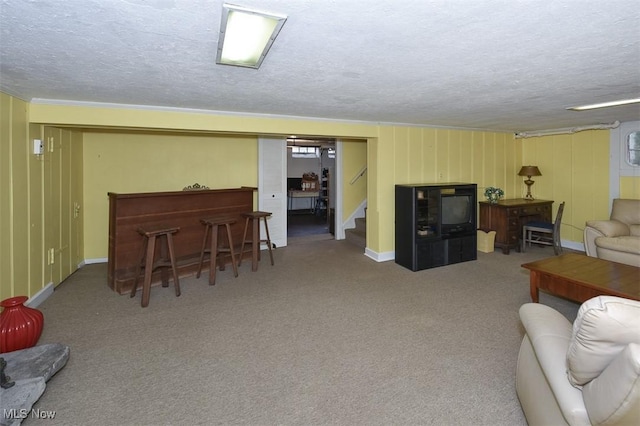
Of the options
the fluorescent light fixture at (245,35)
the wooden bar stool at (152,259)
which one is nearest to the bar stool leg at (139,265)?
the wooden bar stool at (152,259)

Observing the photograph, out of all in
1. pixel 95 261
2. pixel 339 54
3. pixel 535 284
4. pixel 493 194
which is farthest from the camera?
pixel 493 194

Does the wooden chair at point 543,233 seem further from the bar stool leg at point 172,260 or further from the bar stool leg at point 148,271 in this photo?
the bar stool leg at point 148,271

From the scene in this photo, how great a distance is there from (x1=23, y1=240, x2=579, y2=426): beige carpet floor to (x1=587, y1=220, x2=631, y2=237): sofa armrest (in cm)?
127

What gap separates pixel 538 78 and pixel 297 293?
119 inches

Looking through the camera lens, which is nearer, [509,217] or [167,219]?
[167,219]

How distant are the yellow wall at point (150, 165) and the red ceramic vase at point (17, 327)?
2766 mm

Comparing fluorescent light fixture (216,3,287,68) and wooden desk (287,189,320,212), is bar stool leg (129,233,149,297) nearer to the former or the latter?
fluorescent light fixture (216,3,287,68)

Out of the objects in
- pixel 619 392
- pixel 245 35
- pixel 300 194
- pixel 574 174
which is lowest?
pixel 619 392

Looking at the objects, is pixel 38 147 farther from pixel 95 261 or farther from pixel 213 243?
pixel 95 261

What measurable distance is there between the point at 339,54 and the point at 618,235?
4598 mm

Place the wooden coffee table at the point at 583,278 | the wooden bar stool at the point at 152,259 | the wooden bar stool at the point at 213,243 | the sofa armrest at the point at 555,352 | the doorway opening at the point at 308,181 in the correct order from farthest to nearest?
1. the doorway opening at the point at 308,181
2. the wooden bar stool at the point at 213,243
3. the wooden bar stool at the point at 152,259
4. the wooden coffee table at the point at 583,278
5. the sofa armrest at the point at 555,352

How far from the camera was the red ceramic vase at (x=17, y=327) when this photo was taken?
227cm

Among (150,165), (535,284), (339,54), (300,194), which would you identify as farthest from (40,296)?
(300,194)

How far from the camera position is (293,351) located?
248cm
